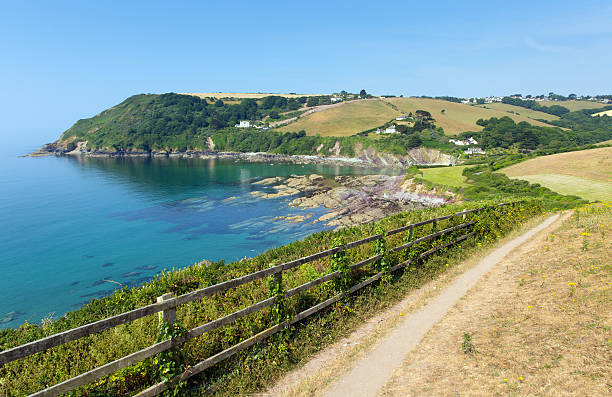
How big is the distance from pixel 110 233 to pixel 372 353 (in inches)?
1821

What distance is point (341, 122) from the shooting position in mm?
180125

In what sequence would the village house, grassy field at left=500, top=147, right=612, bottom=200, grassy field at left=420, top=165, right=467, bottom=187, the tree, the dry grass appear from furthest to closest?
1. the village house
2. the tree
3. grassy field at left=420, top=165, right=467, bottom=187
4. grassy field at left=500, top=147, right=612, bottom=200
5. the dry grass

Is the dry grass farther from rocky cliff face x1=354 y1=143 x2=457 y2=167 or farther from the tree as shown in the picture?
the tree

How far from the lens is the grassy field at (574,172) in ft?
143

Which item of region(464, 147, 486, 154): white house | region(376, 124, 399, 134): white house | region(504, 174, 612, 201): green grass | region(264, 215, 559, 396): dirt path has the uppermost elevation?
region(376, 124, 399, 134): white house

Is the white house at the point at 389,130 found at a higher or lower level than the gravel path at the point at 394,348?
higher

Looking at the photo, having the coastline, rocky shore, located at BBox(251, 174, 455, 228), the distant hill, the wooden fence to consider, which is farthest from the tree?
the wooden fence

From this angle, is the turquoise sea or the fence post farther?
the turquoise sea

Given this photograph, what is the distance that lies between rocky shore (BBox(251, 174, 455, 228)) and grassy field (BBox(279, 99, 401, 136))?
88567mm

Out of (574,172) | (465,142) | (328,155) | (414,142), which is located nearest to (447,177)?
(574,172)

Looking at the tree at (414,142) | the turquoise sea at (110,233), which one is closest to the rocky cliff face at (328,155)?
the tree at (414,142)

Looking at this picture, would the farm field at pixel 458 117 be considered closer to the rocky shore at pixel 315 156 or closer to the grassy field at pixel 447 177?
the rocky shore at pixel 315 156

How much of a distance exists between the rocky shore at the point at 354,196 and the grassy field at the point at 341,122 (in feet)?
291

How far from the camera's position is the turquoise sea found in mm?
28933
